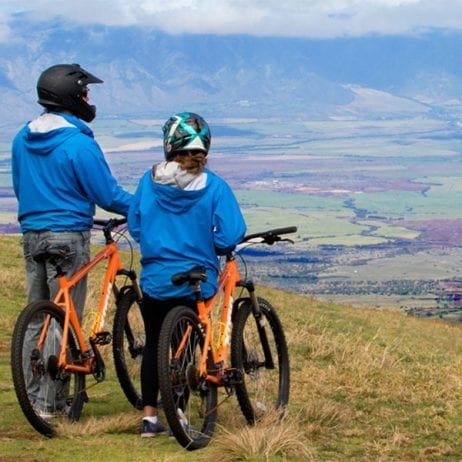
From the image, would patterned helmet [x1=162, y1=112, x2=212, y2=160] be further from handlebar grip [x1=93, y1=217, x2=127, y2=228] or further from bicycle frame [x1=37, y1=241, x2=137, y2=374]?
handlebar grip [x1=93, y1=217, x2=127, y2=228]

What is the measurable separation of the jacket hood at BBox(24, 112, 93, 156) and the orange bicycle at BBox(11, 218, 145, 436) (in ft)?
2.38

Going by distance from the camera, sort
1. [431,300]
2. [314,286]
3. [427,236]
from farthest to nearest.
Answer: [427,236] < [314,286] < [431,300]

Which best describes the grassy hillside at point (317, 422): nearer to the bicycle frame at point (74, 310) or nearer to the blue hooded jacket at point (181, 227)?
the bicycle frame at point (74, 310)

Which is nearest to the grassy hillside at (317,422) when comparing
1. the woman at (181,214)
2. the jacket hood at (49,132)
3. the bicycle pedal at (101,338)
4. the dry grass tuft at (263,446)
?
the dry grass tuft at (263,446)

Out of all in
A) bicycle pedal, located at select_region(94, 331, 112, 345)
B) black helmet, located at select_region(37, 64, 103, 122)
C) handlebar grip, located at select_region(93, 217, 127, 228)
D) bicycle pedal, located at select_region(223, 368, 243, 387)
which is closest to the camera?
bicycle pedal, located at select_region(223, 368, 243, 387)

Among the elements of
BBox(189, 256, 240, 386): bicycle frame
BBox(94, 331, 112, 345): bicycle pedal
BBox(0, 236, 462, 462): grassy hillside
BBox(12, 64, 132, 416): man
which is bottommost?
BBox(0, 236, 462, 462): grassy hillside

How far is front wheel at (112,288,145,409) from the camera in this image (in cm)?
796

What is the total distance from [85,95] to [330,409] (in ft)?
9.55

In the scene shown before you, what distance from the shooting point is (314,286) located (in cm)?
9556

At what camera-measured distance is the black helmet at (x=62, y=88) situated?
7586 mm

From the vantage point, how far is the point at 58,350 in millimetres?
7355

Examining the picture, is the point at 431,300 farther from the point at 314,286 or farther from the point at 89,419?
the point at 89,419

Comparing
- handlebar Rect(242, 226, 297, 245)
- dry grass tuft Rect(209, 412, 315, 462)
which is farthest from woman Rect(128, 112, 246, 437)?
dry grass tuft Rect(209, 412, 315, 462)

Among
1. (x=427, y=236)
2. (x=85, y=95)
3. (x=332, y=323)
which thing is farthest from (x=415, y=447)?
(x=427, y=236)
